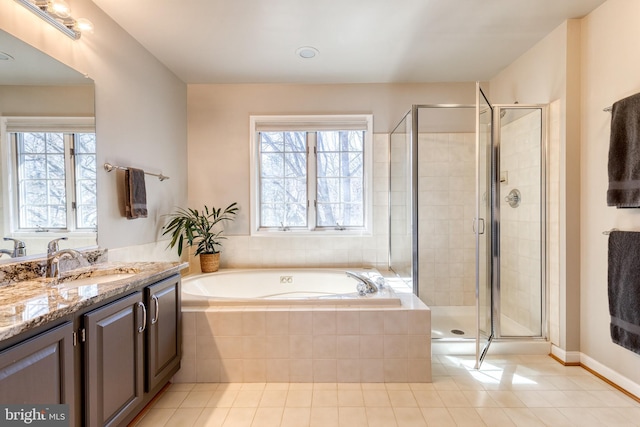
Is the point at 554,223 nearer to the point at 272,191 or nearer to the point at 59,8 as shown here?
the point at 272,191

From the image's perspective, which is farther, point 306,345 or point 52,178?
point 306,345

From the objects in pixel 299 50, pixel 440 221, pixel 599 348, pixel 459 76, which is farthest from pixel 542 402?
pixel 299 50

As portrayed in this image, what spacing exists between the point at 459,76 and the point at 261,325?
9.61 ft

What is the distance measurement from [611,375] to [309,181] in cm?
274

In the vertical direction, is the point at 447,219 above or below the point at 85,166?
below

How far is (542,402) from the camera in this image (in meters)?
1.73

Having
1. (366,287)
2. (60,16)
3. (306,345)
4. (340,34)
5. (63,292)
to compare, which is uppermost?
(340,34)

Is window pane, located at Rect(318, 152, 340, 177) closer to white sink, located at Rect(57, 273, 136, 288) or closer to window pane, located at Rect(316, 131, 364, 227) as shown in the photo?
window pane, located at Rect(316, 131, 364, 227)

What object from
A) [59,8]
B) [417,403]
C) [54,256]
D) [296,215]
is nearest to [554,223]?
[417,403]

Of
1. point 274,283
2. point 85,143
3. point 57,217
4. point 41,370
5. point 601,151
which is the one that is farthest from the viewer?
point 274,283

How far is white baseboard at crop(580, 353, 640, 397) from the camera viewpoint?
68.7 inches

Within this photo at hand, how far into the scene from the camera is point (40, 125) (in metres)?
1.52

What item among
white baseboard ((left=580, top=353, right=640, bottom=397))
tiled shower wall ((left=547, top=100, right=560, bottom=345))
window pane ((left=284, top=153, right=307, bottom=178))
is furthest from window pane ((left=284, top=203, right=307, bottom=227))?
white baseboard ((left=580, top=353, right=640, bottom=397))

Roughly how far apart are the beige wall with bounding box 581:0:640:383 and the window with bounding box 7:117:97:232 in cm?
325
